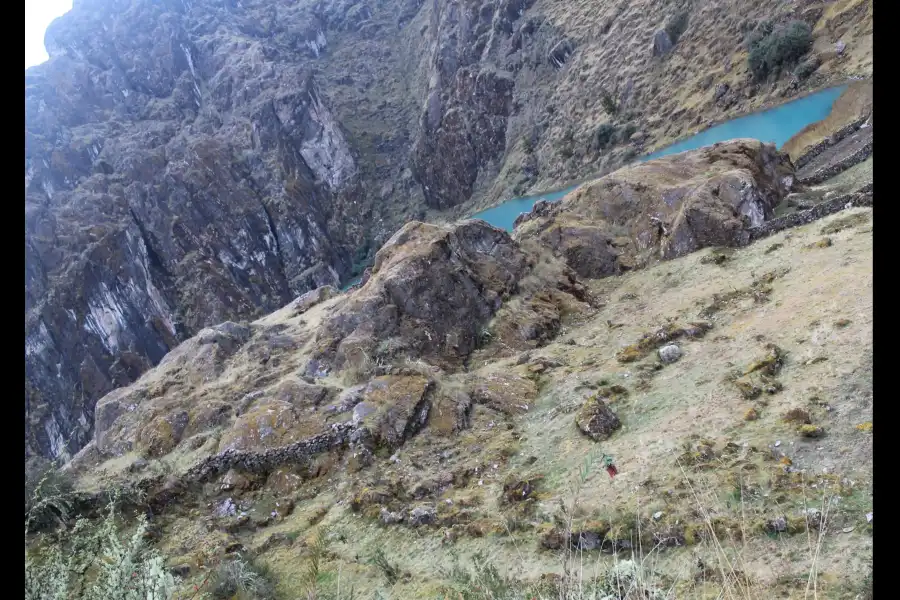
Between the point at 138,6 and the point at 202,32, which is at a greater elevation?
the point at 138,6

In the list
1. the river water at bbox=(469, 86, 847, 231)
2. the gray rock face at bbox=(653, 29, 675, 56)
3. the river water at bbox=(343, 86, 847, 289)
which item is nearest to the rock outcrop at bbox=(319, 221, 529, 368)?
the river water at bbox=(469, 86, 847, 231)

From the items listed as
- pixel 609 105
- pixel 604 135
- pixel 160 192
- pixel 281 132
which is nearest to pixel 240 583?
pixel 604 135

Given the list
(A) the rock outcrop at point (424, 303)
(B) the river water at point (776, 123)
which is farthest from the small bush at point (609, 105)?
(A) the rock outcrop at point (424, 303)

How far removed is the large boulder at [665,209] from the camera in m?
16.0

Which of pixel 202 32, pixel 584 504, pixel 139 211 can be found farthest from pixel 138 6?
pixel 584 504

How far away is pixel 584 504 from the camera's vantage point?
7.19 meters

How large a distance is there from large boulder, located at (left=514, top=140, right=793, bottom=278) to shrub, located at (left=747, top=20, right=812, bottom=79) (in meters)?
19.6

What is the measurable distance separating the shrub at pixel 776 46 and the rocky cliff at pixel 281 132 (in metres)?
0.82

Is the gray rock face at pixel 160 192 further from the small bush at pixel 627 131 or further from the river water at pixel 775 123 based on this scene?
the river water at pixel 775 123

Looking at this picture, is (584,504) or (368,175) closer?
(584,504)

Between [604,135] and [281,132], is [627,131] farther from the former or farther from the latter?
[281,132]

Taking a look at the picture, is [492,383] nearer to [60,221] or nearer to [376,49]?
[60,221]

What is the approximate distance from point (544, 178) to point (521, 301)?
42.7 m

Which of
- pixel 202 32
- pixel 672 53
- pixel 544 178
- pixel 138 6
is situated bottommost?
pixel 544 178
